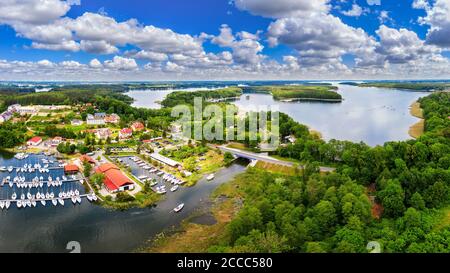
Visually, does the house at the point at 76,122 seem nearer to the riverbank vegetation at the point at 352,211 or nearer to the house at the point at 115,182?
the house at the point at 115,182

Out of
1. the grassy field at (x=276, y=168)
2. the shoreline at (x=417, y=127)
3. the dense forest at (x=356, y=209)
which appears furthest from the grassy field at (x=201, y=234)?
the shoreline at (x=417, y=127)

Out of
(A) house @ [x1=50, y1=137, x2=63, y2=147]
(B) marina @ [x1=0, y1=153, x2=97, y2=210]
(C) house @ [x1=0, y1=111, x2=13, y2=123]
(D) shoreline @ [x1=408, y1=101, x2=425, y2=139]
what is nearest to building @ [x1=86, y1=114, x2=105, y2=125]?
(C) house @ [x1=0, y1=111, x2=13, y2=123]

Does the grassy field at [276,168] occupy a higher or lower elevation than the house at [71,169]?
lower

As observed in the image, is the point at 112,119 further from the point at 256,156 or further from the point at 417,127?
the point at 417,127


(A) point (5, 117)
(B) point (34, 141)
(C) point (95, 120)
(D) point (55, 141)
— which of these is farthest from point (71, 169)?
(A) point (5, 117)

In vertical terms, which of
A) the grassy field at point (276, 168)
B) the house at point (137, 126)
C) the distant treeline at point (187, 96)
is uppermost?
the distant treeline at point (187, 96)
